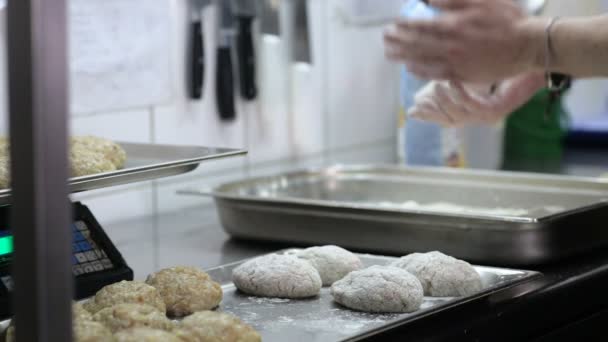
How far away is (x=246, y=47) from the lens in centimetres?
203

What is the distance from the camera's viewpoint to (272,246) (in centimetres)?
147

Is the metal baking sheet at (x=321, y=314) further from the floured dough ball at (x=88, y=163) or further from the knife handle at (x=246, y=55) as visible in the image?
the knife handle at (x=246, y=55)

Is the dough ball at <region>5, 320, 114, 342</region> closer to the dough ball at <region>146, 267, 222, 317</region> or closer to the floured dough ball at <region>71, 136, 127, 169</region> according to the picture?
the dough ball at <region>146, 267, 222, 317</region>

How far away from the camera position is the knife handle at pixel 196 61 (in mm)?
1901

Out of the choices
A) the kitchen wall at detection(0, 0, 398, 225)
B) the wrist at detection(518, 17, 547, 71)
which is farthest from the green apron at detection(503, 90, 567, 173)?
the wrist at detection(518, 17, 547, 71)

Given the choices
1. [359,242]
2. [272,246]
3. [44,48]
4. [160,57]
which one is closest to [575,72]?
[359,242]

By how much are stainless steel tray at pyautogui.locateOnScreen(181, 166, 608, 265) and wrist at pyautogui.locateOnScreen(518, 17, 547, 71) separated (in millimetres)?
217

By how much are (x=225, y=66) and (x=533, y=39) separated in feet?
2.43

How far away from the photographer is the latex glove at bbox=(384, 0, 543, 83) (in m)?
1.40

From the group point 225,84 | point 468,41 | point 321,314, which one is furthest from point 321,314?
point 225,84

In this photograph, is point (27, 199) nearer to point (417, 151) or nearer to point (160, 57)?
point (160, 57)

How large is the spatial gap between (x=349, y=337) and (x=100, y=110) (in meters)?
0.96

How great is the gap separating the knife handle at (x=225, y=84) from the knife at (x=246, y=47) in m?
0.05

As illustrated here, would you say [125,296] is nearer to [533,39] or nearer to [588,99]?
[533,39]
